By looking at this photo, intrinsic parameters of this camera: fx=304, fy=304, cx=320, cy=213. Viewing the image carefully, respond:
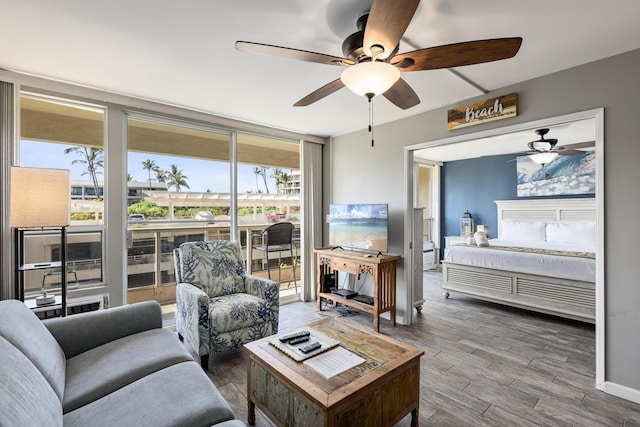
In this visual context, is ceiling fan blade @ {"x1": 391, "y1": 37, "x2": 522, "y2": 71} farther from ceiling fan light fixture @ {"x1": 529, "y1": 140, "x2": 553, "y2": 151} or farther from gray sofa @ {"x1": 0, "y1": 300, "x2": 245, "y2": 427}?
ceiling fan light fixture @ {"x1": 529, "y1": 140, "x2": 553, "y2": 151}

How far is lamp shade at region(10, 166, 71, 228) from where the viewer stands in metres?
2.09

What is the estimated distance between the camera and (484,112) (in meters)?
2.88

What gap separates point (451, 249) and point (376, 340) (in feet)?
10.1

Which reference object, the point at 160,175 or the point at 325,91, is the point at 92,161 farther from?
the point at 325,91

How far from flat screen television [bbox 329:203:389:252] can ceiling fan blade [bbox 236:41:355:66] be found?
6.85 ft

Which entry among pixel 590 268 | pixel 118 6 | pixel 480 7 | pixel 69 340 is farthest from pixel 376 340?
pixel 590 268

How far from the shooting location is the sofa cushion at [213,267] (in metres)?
2.98

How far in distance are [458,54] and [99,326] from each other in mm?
2687

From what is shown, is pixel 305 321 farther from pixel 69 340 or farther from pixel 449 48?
pixel 449 48

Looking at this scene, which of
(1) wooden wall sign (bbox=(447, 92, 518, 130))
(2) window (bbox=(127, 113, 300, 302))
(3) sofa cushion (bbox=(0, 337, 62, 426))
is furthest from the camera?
(2) window (bbox=(127, 113, 300, 302))

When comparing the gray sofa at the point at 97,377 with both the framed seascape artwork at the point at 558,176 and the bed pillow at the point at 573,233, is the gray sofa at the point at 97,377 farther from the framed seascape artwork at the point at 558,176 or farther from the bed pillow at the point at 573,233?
the framed seascape artwork at the point at 558,176

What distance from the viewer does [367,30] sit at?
4.71 ft

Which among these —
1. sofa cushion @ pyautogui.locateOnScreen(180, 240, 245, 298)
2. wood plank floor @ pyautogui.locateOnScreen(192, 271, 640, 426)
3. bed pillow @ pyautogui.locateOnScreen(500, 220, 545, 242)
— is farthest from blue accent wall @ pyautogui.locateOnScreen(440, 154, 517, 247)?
sofa cushion @ pyautogui.locateOnScreen(180, 240, 245, 298)

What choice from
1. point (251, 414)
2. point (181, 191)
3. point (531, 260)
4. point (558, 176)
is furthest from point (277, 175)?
point (558, 176)
